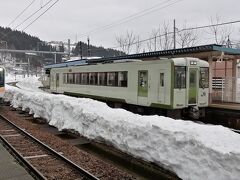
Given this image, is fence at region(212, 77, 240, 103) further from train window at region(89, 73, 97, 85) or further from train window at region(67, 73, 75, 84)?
train window at region(67, 73, 75, 84)

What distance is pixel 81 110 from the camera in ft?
43.3

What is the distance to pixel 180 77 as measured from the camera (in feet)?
60.5

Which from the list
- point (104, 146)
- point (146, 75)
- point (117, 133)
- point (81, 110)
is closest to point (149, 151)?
point (117, 133)

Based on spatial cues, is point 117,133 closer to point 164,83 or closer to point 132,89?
point 164,83

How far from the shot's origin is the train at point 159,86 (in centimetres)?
1823

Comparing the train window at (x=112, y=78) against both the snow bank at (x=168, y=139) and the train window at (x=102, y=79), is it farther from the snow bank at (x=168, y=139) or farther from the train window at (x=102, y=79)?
the snow bank at (x=168, y=139)

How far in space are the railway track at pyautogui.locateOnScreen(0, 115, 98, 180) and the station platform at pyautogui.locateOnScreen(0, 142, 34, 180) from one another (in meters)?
0.18

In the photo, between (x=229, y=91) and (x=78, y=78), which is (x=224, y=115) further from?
(x=78, y=78)

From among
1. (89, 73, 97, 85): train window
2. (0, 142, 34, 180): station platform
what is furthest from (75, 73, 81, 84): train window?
(0, 142, 34, 180): station platform

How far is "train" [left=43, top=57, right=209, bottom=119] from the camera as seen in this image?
1823 cm

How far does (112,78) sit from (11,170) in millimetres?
14665

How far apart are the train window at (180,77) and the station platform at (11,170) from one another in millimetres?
10064

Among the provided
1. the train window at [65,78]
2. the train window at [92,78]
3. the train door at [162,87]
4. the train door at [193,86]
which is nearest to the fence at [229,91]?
the train door at [193,86]

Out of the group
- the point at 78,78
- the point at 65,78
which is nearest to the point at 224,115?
the point at 78,78
